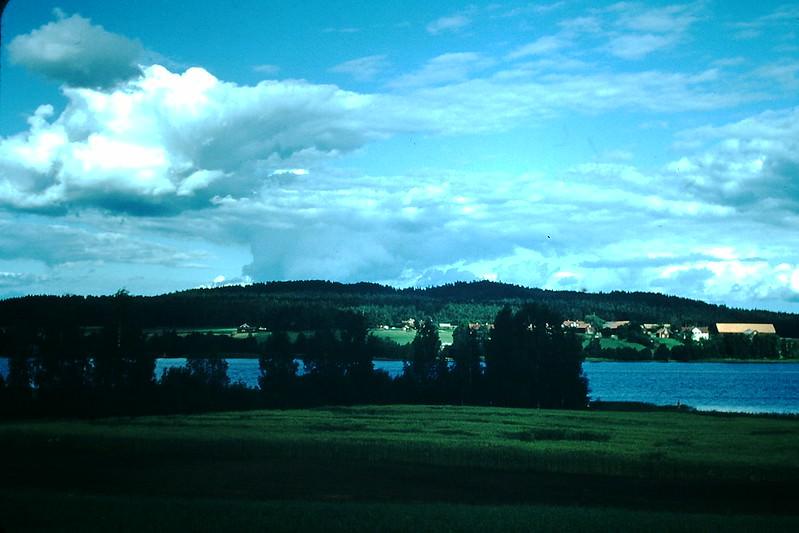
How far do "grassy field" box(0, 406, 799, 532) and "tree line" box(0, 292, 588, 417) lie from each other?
920 inches

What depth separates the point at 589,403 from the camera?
118m

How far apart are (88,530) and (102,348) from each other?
84.1 m

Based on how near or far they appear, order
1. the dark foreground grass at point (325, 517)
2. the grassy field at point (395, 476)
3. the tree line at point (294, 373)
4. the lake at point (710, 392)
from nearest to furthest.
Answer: the dark foreground grass at point (325, 517) → the grassy field at point (395, 476) → the tree line at point (294, 373) → the lake at point (710, 392)

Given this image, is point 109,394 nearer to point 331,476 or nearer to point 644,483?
point 331,476

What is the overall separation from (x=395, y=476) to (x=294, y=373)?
79.0 meters

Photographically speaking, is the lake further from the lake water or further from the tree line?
the tree line

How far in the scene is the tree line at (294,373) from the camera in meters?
103

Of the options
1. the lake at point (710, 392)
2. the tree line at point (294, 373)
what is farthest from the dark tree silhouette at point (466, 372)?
the lake at point (710, 392)

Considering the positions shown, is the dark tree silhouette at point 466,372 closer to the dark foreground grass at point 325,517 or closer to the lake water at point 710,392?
the lake water at point 710,392

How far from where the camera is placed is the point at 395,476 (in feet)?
158

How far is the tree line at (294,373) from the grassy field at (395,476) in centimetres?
2337

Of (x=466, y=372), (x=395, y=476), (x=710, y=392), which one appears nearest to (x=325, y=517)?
(x=395, y=476)

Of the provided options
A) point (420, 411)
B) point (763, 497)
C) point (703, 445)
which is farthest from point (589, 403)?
point (763, 497)

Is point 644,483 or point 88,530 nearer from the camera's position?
point 88,530
